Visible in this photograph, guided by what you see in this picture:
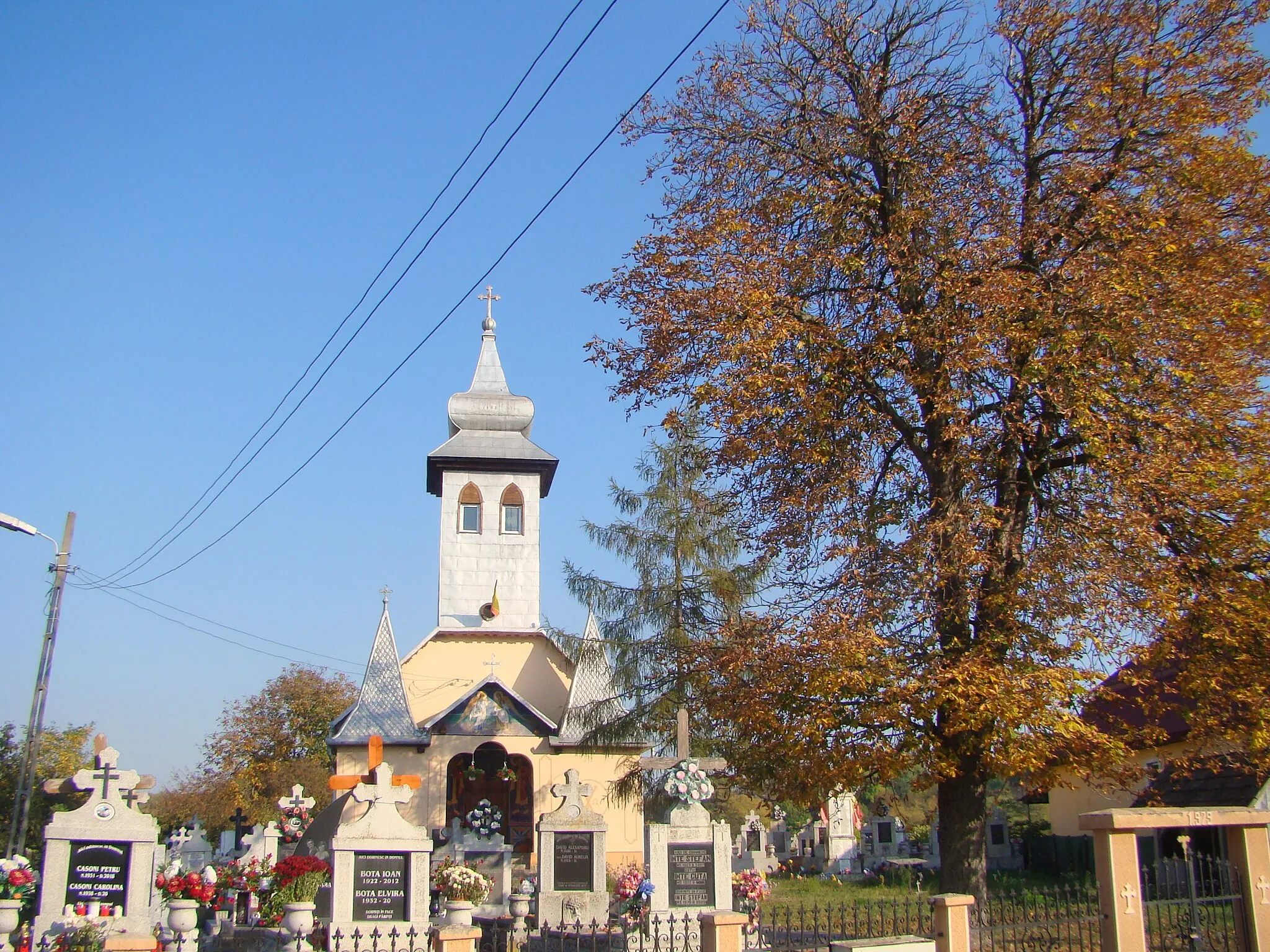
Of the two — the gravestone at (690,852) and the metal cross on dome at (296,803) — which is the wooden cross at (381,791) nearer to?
the gravestone at (690,852)

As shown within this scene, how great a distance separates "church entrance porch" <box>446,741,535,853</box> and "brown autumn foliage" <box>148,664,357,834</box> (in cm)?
1482

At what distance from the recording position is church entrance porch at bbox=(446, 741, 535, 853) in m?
28.1

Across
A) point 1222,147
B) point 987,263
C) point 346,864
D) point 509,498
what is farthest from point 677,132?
point 509,498

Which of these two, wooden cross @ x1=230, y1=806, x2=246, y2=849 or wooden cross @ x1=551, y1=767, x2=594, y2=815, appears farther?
wooden cross @ x1=230, y1=806, x2=246, y2=849

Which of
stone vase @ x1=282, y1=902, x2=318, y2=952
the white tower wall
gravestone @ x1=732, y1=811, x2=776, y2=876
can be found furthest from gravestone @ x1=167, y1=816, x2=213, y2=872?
gravestone @ x1=732, y1=811, x2=776, y2=876

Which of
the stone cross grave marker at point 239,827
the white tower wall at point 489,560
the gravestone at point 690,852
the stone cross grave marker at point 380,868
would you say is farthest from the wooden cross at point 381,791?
the white tower wall at point 489,560

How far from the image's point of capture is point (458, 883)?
17.2 metres

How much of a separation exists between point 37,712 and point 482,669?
11824 millimetres

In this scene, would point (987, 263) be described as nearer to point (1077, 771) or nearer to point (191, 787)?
point (1077, 771)

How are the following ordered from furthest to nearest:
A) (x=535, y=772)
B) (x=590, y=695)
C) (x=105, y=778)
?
(x=535, y=772) → (x=590, y=695) → (x=105, y=778)

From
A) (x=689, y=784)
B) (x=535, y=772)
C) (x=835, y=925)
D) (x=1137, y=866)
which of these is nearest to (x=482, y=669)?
(x=535, y=772)

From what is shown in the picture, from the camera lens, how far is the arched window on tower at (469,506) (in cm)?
3247

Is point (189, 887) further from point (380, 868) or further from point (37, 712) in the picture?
point (37, 712)

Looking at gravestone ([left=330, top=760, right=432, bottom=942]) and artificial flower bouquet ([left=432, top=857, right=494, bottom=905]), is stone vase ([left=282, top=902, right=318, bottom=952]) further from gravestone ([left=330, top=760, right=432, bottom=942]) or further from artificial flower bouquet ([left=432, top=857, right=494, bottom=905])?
artificial flower bouquet ([left=432, top=857, right=494, bottom=905])
